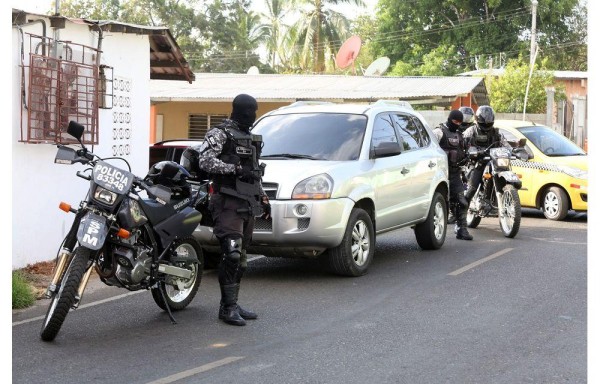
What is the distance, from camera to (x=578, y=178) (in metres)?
15.5

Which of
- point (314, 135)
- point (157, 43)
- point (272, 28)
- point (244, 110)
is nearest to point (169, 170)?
point (244, 110)

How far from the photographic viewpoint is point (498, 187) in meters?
13.6

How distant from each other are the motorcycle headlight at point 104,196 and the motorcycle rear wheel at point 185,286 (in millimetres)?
1050

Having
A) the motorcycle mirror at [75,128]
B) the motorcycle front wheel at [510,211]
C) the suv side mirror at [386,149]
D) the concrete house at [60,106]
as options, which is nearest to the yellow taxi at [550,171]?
the motorcycle front wheel at [510,211]

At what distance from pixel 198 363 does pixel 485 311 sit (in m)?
3.01

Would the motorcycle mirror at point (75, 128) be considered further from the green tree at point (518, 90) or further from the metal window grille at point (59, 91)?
the green tree at point (518, 90)

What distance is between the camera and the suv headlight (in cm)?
927

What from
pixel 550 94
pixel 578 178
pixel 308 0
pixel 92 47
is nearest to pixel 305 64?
pixel 308 0

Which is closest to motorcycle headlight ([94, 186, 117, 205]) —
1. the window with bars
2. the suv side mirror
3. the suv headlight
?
the suv headlight

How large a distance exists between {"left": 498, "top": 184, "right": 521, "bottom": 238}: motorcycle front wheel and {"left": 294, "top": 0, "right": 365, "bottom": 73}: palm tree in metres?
34.7

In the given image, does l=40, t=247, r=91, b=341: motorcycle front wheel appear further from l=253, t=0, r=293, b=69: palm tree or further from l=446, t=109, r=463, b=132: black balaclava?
l=253, t=0, r=293, b=69: palm tree

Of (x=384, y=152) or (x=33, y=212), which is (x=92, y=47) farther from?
(x=384, y=152)

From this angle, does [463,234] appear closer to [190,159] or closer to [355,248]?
[355,248]

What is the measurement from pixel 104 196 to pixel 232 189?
1164 mm
